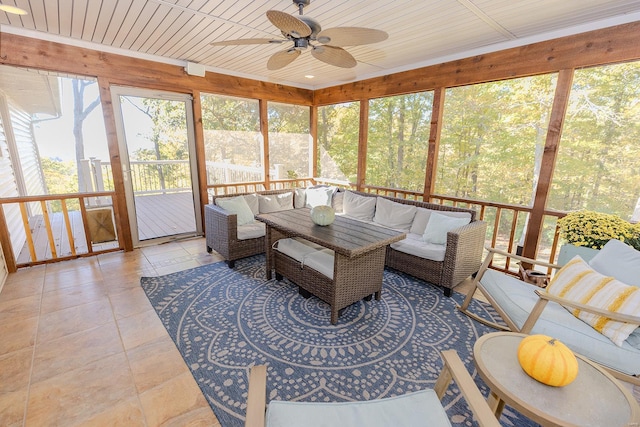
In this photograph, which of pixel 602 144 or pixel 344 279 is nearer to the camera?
pixel 344 279

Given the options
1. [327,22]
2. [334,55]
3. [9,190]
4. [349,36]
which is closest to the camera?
[349,36]

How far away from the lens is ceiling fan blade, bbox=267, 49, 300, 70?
230 centimetres

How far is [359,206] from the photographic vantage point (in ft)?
13.6

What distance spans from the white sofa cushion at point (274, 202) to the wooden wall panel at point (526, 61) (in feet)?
7.07

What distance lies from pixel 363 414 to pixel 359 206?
10.4 ft

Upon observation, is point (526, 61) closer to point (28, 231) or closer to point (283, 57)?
point (283, 57)

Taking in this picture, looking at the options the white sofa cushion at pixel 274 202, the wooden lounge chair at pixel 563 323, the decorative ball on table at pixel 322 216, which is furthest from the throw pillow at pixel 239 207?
the wooden lounge chair at pixel 563 323

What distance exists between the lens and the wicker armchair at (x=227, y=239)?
11.2ft

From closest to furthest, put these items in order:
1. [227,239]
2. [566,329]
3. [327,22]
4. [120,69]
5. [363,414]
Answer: [363,414] → [566,329] → [327,22] → [227,239] → [120,69]

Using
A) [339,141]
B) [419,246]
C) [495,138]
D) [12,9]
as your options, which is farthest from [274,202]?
[495,138]

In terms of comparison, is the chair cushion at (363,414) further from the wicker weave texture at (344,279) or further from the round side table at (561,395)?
the wicker weave texture at (344,279)

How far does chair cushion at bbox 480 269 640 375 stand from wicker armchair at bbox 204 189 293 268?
2666mm

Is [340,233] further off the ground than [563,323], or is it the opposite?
[340,233]

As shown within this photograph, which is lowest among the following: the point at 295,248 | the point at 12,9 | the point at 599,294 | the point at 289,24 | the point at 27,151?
the point at 295,248
